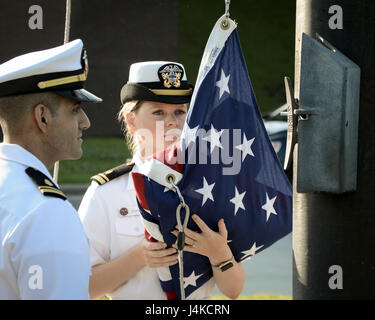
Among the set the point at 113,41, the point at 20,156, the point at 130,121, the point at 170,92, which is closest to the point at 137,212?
the point at 130,121

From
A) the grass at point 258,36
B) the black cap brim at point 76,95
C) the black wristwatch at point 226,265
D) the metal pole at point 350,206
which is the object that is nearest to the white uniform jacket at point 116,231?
the black wristwatch at point 226,265

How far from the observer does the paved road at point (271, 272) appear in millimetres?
6629

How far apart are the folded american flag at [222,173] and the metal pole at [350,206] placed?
0.40ft

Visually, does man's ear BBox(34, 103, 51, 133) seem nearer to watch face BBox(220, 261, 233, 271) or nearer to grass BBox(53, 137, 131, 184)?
watch face BBox(220, 261, 233, 271)

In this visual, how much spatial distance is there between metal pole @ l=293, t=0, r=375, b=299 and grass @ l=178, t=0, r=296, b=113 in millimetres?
20195

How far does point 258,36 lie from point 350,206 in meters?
Result: 23.3

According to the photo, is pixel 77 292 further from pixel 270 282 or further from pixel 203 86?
pixel 270 282

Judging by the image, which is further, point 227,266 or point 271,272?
point 271,272

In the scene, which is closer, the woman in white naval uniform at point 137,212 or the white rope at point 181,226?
the white rope at point 181,226

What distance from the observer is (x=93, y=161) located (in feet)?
52.1

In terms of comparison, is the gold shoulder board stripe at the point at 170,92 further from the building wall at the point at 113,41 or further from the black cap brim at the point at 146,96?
the building wall at the point at 113,41

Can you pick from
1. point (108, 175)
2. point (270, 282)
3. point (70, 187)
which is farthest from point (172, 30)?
point (108, 175)

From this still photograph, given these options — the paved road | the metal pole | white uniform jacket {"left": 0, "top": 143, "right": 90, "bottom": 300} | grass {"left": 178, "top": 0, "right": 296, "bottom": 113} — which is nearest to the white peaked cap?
white uniform jacket {"left": 0, "top": 143, "right": 90, "bottom": 300}

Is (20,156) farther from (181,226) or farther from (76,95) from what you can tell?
(181,226)
